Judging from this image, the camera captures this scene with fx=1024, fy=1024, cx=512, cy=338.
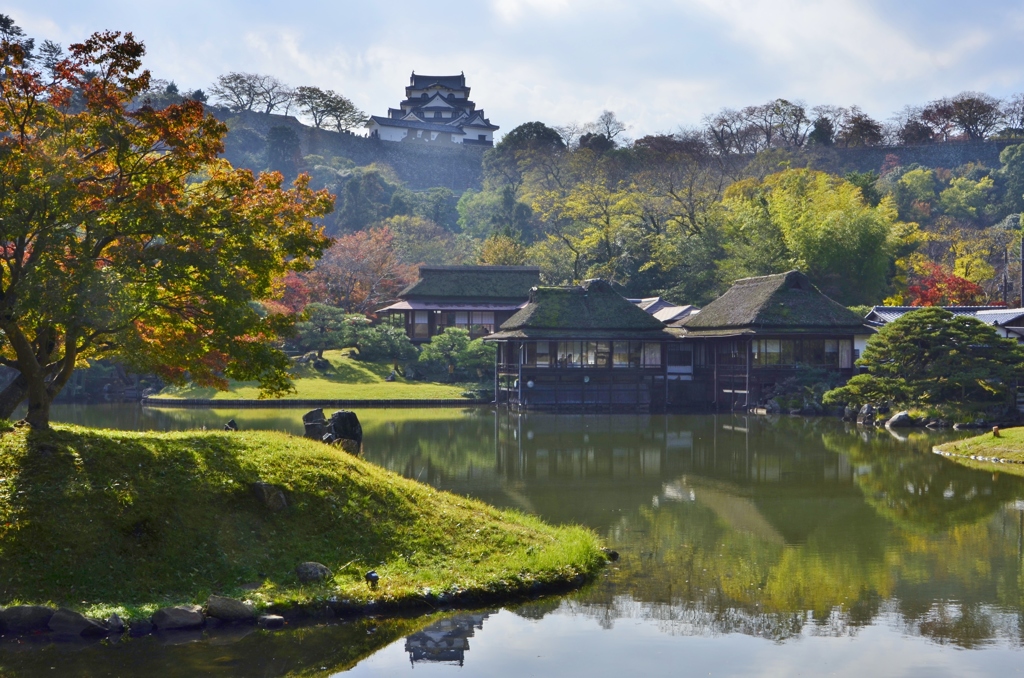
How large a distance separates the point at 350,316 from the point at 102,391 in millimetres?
12143

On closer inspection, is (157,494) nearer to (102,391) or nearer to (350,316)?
(102,391)

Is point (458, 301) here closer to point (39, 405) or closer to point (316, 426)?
point (316, 426)

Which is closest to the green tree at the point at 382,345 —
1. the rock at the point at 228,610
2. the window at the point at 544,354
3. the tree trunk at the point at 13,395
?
the window at the point at 544,354

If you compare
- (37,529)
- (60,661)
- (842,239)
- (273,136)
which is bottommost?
(60,661)

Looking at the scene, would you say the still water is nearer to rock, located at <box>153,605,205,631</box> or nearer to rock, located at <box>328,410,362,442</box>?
rock, located at <box>153,605,205,631</box>

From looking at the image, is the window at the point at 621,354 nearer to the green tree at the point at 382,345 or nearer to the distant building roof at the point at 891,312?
the distant building roof at the point at 891,312

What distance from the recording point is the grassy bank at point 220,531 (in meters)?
10.3

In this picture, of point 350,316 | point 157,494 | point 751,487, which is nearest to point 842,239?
point 350,316

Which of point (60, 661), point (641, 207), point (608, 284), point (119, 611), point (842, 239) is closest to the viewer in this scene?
point (60, 661)

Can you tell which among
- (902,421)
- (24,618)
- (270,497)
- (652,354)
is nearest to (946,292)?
(652,354)

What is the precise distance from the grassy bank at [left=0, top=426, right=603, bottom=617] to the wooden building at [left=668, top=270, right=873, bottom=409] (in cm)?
2758

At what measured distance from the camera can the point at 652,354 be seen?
43281mm

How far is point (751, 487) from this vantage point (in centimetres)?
1966

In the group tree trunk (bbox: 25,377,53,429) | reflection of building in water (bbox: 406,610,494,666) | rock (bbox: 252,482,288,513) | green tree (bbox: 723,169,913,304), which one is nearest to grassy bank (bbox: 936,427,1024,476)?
reflection of building in water (bbox: 406,610,494,666)
